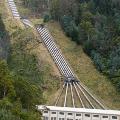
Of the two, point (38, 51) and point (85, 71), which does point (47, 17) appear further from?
point (85, 71)

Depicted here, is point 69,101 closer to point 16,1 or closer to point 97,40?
point 97,40

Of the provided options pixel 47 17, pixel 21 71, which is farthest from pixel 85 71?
pixel 47 17

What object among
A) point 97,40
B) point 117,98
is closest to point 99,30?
point 97,40

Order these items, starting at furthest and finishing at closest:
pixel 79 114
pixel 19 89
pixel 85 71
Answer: pixel 85 71, pixel 79 114, pixel 19 89

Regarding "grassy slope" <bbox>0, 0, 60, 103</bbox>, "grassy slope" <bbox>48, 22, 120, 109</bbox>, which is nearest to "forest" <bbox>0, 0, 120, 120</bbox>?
"grassy slope" <bbox>0, 0, 60, 103</bbox>

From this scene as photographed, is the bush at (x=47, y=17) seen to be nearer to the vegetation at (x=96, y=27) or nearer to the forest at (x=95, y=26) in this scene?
the forest at (x=95, y=26)

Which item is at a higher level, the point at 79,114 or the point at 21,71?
the point at 21,71
